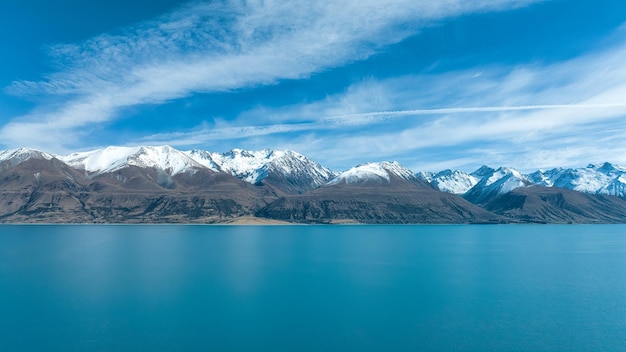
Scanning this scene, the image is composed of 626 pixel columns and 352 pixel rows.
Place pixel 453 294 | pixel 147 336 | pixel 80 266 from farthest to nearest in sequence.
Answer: pixel 80 266 < pixel 453 294 < pixel 147 336

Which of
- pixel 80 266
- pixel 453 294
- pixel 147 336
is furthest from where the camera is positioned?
pixel 80 266

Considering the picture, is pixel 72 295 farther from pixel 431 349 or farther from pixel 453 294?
pixel 453 294

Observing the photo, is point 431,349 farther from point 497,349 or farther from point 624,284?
point 624,284

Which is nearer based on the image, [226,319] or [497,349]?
[497,349]

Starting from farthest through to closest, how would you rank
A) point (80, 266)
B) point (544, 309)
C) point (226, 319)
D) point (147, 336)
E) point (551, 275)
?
1. point (80, 266)
2. point (551, 275)
3. point (544, 309)
4. point (226, 319)
5. point (147, 336)

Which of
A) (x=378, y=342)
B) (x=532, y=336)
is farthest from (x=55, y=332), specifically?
(x=532, y=336)

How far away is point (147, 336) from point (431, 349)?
2970 centimetres

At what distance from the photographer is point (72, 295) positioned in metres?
65.4

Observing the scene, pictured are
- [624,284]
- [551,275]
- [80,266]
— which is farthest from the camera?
[80,266]

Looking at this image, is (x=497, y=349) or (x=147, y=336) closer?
(x=497, y=349)

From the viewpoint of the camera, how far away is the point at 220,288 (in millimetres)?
72250

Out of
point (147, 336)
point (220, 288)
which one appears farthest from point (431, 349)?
point (220, 288)

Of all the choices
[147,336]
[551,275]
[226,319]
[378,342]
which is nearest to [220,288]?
[226,319]

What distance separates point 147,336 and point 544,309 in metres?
50.9
